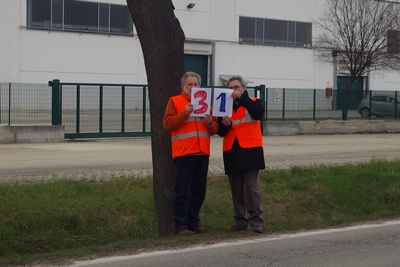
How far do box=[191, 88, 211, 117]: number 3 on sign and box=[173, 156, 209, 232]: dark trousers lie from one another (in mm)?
591

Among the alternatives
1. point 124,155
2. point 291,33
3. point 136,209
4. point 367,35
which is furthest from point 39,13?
point 136,209

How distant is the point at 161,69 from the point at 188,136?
0.93 m

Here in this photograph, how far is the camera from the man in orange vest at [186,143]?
847 centimetres

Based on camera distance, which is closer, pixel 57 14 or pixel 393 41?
pixel 393 41

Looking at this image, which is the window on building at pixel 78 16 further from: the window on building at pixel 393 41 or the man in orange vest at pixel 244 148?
the man in orange vest at pixel 244 148

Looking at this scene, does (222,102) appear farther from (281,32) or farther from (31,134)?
(281,32)

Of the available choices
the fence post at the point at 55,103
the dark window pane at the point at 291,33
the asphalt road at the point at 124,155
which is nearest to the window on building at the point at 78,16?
the dark window pane at the point at 291,33

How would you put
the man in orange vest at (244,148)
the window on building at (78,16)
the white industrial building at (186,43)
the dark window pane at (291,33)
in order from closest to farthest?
the man in orange vest at (244,148)
the white industrial building at (186,43)
the window on building at (78,16)
the dark window pane at (291,33)

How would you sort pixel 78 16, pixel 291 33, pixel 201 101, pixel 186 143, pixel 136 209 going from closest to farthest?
pixel 201 101 → pixel 186 143 → pixel 136 209 → pixel 78 16 → pixel 291 33

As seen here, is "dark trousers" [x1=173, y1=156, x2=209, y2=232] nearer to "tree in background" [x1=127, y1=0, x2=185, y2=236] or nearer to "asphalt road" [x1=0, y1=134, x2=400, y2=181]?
"tree in background" [x1=127, y1=0, x2=185, y2=236]

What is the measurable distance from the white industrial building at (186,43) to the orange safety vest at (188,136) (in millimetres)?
29933

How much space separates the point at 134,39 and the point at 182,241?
33717 mm

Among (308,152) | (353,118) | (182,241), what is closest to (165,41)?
(182,241)

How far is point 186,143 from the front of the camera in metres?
8.55
